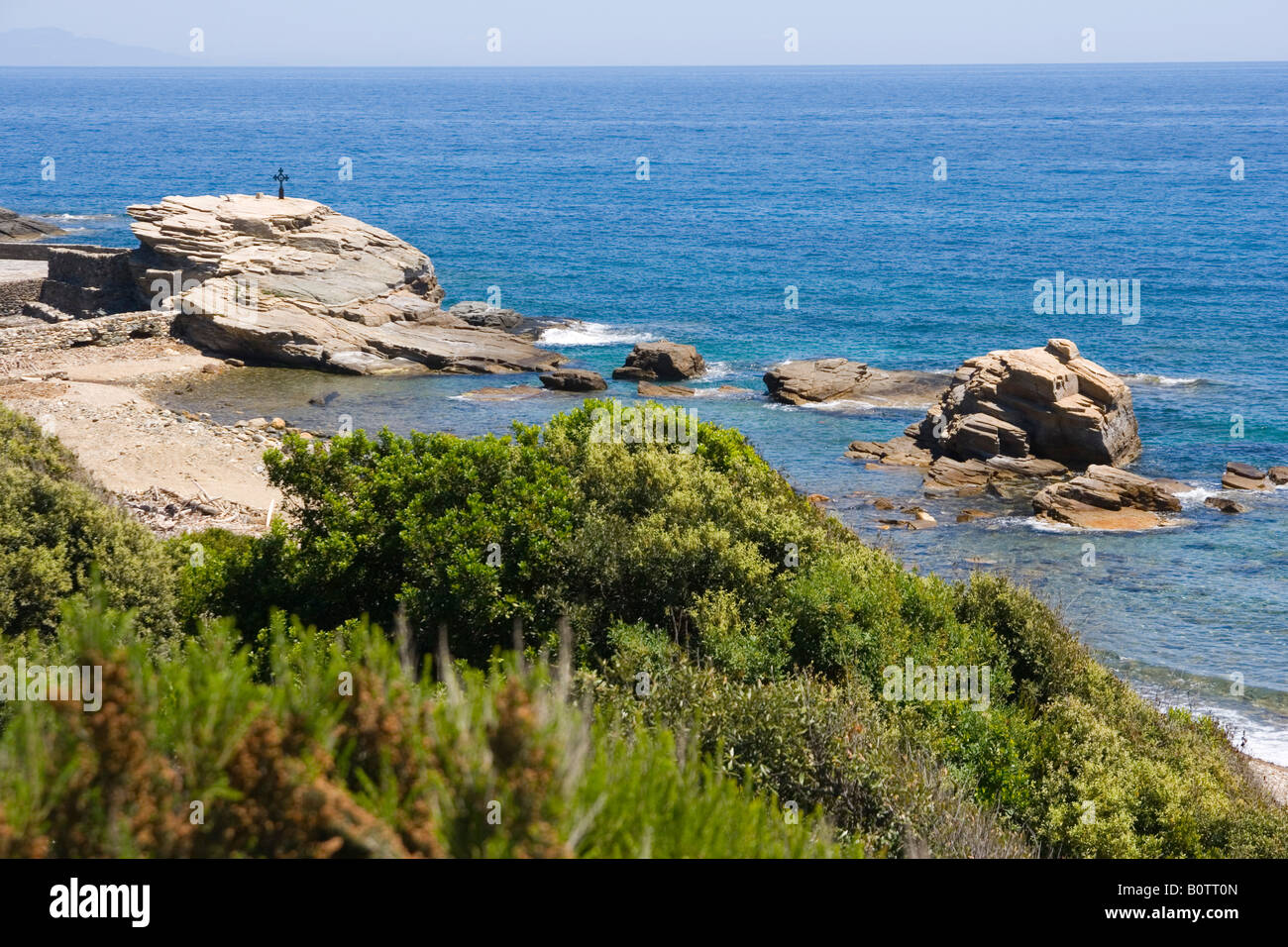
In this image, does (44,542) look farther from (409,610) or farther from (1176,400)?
(1176,400)

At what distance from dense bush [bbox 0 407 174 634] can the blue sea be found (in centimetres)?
1858

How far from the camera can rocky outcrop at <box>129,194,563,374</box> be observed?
46.7 m

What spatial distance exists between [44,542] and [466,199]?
93677 mm

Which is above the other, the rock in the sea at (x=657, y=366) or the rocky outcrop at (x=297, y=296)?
the rocky outcrop at (x=297, y=296)

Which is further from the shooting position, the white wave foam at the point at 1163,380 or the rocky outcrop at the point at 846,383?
the white wave foam at the point at 1163,380

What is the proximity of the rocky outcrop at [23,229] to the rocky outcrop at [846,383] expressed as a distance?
55809mm

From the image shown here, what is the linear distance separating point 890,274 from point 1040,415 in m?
35.0

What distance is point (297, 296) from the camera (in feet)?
162

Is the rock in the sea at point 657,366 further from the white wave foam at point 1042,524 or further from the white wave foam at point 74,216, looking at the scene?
the white wave foam at point 74,216

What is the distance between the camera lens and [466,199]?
103 metres

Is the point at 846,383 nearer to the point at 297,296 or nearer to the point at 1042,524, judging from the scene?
the point at 1042,524

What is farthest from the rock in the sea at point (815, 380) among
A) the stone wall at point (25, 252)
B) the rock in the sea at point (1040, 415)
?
the stone wall at point (25, 252)

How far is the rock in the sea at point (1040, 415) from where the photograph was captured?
36844mm
